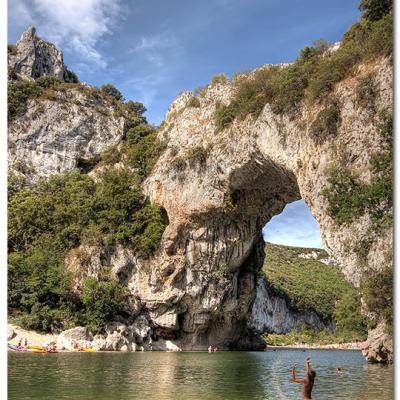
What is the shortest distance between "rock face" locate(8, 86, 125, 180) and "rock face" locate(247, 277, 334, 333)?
32.5 meters

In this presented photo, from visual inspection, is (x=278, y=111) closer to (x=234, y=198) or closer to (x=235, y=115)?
(x=235, y=115)

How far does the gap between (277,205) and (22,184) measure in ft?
87.1

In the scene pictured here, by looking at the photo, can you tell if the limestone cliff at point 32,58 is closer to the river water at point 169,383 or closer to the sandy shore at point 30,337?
the sandy shore at point 30,337

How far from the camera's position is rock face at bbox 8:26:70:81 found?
56344 millimetres

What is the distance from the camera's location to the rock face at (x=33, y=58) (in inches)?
2218

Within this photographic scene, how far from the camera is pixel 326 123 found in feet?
70.7

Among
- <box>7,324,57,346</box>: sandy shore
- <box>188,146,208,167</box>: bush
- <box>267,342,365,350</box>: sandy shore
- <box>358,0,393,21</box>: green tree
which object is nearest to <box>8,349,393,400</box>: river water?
<box>7,324,57,346</box>: sandy shore

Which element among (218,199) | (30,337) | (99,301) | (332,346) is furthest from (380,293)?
(332,346)

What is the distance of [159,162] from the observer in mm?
38125

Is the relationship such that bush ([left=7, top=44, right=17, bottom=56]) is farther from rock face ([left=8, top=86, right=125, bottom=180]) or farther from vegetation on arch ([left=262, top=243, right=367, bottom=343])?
vegetation on arch ([left=262, top=243, right=367, bottom=343])

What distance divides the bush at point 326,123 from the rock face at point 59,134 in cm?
3283

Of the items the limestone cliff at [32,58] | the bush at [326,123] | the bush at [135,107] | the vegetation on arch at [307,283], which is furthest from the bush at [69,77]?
the bush at [326,123]

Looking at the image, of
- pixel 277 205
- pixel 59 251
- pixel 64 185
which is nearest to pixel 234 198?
pixel 277 205

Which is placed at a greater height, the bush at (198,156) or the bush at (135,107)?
the bush at (135,107)
